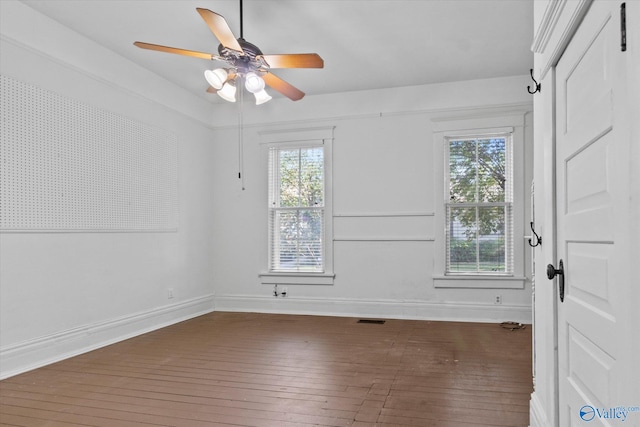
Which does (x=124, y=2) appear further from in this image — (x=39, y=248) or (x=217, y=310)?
(x=217, y=310)

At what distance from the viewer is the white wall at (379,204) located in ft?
17.4

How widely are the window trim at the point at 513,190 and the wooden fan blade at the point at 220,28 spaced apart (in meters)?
3.15

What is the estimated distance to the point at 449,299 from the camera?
5352 mm

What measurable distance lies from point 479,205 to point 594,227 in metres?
4.07

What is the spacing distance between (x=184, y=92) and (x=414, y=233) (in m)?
3.50

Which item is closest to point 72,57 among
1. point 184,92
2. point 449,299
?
point 184,92

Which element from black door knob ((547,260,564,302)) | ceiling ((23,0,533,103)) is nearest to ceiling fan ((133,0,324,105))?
ceiling ((23,0,533,103))

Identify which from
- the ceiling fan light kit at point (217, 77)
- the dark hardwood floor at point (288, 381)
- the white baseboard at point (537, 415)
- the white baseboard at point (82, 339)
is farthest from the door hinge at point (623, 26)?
the white baseboard at point (82, 339)

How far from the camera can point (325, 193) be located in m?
5.80

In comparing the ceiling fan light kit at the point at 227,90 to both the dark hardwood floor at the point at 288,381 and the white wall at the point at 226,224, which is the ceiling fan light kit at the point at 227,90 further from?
the dark hardwood floor at the point at 288,381

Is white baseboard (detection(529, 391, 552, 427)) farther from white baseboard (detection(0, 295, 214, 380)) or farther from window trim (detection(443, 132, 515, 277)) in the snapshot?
white baseboard (detection(0, 295, 214, 380))

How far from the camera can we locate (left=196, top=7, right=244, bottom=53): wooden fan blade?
263 centimetres

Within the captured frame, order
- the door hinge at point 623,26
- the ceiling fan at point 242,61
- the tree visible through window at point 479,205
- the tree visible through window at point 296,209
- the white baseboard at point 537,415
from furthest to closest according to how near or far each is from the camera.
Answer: the tree visible through window at point 296,209, the tree visible through window at point 479,205, the ceiling fan at point 242,61, the white baseboard at point 537,415, the door hinge at point 623,26

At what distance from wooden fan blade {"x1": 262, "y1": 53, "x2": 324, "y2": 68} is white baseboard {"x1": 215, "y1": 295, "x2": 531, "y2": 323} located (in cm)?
335
